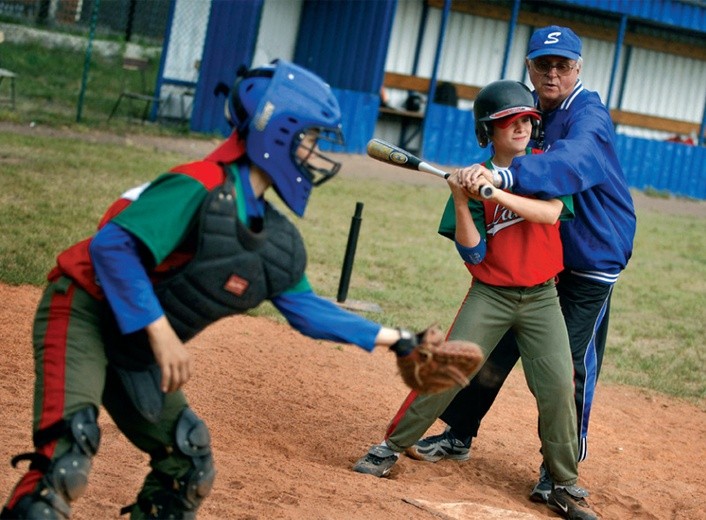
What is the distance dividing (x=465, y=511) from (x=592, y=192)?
1802 mm

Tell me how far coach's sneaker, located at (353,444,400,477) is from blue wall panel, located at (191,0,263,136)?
43.5 feet

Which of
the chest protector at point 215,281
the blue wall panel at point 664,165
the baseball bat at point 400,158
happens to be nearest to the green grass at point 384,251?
the baseball bat at point 400,158

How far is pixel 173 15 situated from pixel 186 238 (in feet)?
52.9

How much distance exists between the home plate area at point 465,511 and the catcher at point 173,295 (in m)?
1.47

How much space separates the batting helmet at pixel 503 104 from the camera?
18.4ft

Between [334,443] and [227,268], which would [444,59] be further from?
[227,268]

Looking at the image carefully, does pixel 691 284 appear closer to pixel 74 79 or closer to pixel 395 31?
pixel 395 31

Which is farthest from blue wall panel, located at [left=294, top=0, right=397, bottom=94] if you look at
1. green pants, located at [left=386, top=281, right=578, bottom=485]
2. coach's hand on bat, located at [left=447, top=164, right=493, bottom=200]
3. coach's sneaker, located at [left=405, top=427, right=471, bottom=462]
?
coach's hand on bat, located at [left=447, top=164, right=493, bottom=200]

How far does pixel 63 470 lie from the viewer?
3.74 meters

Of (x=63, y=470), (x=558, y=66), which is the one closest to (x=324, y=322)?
(x=63, y=470)

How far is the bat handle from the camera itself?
17.4 feet

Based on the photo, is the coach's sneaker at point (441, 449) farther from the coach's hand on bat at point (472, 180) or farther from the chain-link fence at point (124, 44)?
the chain-link fence at point (124, 44)

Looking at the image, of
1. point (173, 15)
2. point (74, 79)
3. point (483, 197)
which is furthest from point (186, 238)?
point (74, 79)

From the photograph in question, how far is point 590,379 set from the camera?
639 centimetres
